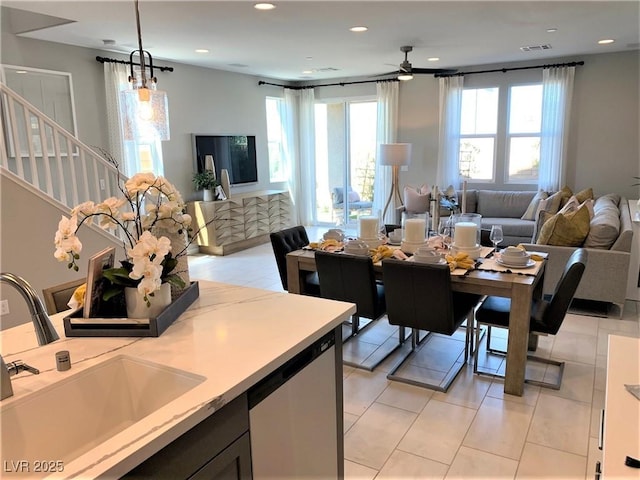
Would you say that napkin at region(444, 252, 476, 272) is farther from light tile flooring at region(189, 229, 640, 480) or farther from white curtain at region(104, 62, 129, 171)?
white curtain at region(104, 62, 129, 171)

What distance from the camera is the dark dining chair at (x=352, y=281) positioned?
3037 mm

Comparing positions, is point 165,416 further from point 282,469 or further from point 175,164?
point 175,164

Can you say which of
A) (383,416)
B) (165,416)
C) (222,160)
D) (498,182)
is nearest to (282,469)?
(165,416)

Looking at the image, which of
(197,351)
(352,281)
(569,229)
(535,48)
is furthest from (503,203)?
(197,351)

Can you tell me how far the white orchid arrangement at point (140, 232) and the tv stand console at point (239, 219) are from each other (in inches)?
171

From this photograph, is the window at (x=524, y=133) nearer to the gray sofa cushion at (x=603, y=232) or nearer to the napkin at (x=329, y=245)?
Result: the gray sofa cushion at (x=603, y=232)

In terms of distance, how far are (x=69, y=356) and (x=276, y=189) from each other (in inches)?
277

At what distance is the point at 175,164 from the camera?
6.29 metres

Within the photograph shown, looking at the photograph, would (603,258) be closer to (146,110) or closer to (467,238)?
(467,238)

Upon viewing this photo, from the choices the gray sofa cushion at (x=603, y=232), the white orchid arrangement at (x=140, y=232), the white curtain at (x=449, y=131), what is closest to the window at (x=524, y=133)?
the white curtain at (x=449, y=131)

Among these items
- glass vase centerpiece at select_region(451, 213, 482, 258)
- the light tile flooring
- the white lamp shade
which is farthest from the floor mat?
the white lamp shade

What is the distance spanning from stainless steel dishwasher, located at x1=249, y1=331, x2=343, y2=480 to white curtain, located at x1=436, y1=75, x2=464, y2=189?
5981 mm

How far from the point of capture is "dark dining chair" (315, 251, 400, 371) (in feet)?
9.96

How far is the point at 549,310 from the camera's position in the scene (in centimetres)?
284
